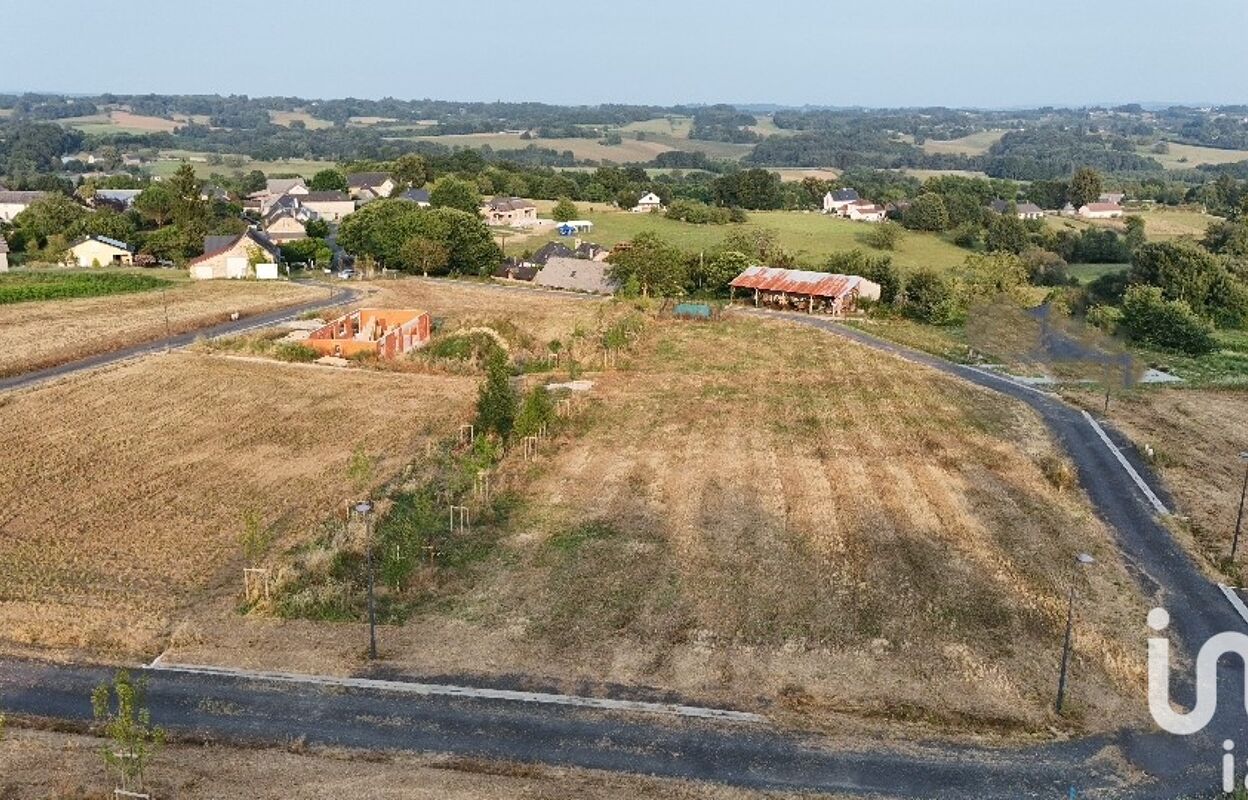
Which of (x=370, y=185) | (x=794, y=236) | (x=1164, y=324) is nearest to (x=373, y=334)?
(x=1164, y=324)

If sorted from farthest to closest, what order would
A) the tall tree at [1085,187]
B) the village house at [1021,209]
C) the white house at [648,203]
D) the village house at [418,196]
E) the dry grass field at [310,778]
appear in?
the tall tree at [1085,187]
the white house at [648,203]
the village house at [1021,209]
the village house at [418,196]
the dry grass field at [310,778]

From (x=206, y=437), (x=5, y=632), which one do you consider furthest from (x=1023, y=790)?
(x=206, y=437)

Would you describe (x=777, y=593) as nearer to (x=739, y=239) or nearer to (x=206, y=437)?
(x=206, y=437)

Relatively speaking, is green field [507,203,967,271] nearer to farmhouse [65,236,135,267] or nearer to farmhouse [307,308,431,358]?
farmhouse [65,236,135,267]

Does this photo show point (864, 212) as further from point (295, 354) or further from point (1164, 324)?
point (295, 354)

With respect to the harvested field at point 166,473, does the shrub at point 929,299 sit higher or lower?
higher

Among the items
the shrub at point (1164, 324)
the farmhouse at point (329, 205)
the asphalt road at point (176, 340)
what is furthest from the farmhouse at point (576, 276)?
the farmhouse at point (329, 205)

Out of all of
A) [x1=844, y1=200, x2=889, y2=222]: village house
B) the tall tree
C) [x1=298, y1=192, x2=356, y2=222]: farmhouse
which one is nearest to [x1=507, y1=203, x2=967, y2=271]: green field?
[x1=844, y1=200, x2=889, y2=222]: village house

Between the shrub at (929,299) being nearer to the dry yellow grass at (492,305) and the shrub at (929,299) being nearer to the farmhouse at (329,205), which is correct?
the dry yellow grass at (492,305)
